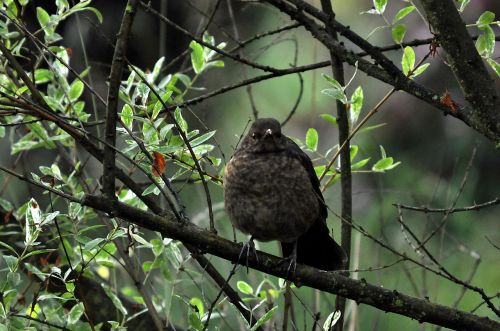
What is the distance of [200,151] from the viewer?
2.87 meters

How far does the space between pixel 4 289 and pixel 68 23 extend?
9.88 feet

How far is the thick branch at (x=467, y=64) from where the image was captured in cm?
237

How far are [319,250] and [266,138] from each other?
545 millimetres

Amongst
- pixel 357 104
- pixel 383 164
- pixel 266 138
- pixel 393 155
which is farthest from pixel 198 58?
pixel 393 155

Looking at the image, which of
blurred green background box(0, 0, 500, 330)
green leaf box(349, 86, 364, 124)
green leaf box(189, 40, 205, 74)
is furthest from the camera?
blurred green background box(0, 0, 500, 330)

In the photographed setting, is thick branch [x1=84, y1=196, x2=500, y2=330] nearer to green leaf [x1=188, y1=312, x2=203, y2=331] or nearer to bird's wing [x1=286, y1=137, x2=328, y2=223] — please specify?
green leaf [x1=188, y1=312, x2=203, y2=331]

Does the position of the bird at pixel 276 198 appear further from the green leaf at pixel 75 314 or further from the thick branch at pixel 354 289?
the green leaf at pixel 75 314

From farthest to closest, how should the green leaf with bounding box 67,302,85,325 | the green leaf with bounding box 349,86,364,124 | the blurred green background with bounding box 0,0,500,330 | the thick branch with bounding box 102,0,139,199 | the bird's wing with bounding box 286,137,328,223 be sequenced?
the blurred green background with bounding box 0,0,500,330 → the bird's wing with bounding box 286,137,328,223 → the green leaf with bounding box 349,86,364,124 → the green leaf with bounding box 67,302,85,325 → the thick branch with bounding box 102,0,139,199

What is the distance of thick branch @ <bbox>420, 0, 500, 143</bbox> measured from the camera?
2.37 meters

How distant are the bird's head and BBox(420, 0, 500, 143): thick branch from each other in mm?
1186

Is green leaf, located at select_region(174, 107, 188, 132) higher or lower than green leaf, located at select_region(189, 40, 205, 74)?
lower

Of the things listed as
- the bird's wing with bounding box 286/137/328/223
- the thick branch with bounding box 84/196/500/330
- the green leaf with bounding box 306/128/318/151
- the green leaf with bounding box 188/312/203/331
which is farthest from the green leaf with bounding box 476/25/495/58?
the green leaf with bounding box 188/312/203/331

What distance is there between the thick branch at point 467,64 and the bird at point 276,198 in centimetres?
105

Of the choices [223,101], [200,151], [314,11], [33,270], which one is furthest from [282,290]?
[223,101]
